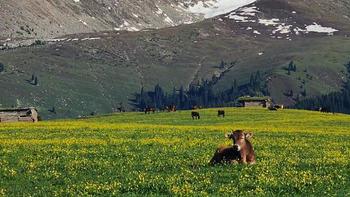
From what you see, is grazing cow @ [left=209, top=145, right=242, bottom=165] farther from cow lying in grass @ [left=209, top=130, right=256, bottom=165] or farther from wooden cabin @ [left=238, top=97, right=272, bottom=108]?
wooden cabin @ [left=238, top=97, right=272, bottom=108]

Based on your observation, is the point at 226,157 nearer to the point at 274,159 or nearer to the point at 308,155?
the point at 274,159

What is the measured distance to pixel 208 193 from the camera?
69.8ft

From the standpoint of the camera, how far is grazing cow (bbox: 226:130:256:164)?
94.4 ft

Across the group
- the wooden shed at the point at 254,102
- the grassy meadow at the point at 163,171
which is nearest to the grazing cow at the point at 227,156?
the grassy meadow at the point at 163,171

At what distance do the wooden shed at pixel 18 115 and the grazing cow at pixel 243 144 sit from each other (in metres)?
93.0

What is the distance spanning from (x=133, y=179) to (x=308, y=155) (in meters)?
13.8

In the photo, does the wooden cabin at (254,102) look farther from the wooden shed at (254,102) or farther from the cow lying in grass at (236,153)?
the cow lying in grass at (236,153)

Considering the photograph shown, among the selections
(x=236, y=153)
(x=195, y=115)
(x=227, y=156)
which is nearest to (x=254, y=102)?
(x=195, y=115)

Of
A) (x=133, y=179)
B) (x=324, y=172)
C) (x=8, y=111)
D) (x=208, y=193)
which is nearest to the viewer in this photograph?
(x=208, y=193)

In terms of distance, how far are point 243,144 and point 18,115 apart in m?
97.3

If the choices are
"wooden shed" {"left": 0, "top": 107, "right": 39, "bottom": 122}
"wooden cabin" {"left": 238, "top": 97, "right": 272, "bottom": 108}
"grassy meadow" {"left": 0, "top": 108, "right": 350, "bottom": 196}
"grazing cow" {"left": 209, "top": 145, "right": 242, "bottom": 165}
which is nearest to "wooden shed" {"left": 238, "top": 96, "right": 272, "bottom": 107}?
"wooden cabin" {"left": 238, "top": 97, "right": 272, "bottom": 108}

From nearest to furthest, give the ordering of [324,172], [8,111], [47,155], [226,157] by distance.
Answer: [324,172] < [226,157] < [47,155] < [8,111]

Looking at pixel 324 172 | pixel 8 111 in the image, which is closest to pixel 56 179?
pixel 324 172

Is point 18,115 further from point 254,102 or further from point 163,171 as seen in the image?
point 163,171
